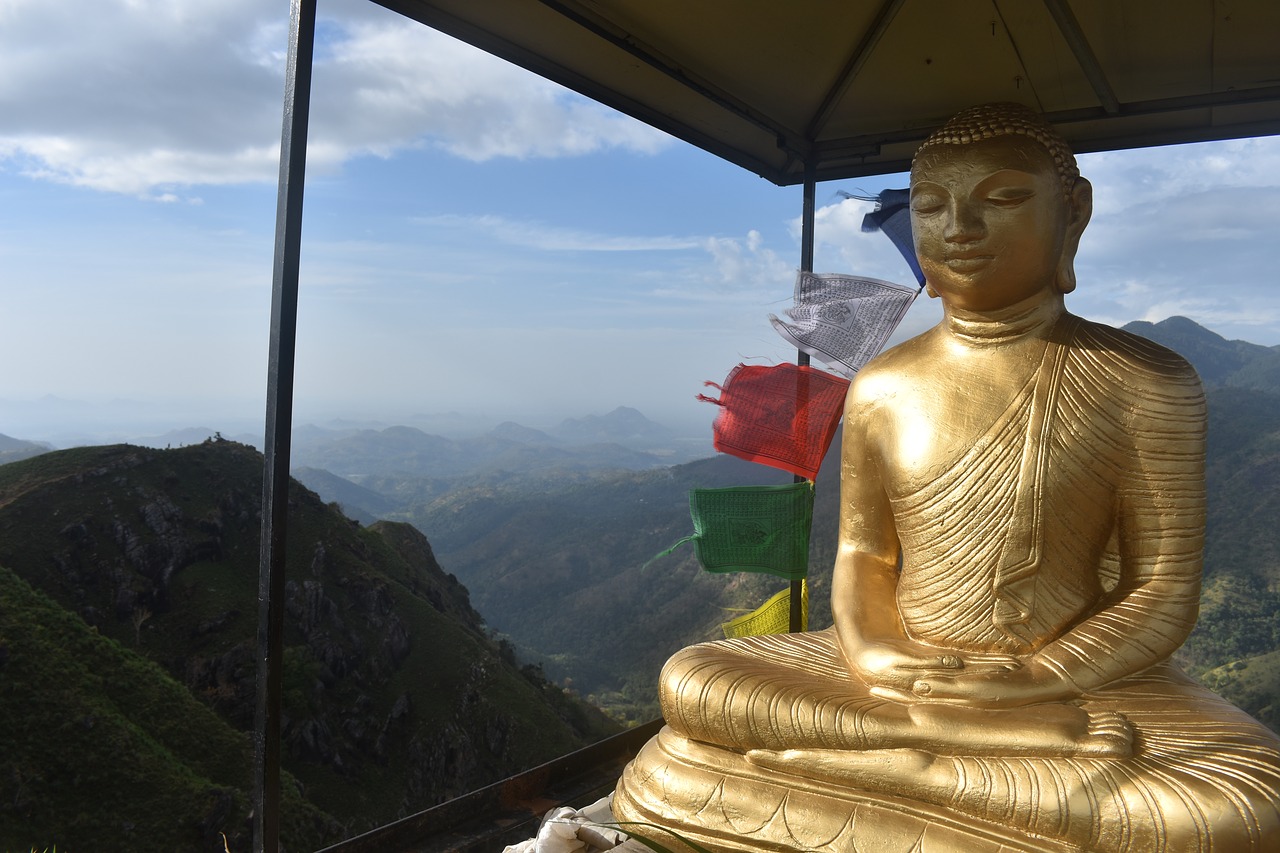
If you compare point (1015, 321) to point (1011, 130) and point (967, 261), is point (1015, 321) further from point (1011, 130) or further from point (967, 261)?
point (1011, 130)

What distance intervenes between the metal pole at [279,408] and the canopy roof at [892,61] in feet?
1.81

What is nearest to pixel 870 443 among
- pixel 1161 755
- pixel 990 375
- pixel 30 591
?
pixel 990 375

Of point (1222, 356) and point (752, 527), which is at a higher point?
point (1222, 356)

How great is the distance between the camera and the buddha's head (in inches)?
114

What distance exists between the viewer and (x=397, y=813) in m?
9.91

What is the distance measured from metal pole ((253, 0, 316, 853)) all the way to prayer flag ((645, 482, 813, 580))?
7.70ft

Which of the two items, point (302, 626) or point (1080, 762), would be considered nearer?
point (1080, 762)

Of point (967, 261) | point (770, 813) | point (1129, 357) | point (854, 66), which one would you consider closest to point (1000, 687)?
point (770, 813)

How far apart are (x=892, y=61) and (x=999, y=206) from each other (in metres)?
1.26

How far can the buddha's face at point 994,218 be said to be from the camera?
9.48ft

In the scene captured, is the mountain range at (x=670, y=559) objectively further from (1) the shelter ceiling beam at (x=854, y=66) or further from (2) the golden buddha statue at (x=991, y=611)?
(2) the golden buddha statue at (x=991, y=611)

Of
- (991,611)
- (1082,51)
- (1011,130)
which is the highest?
(1082,51)

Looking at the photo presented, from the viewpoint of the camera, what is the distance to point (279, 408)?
269cm

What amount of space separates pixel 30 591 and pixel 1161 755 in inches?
419
